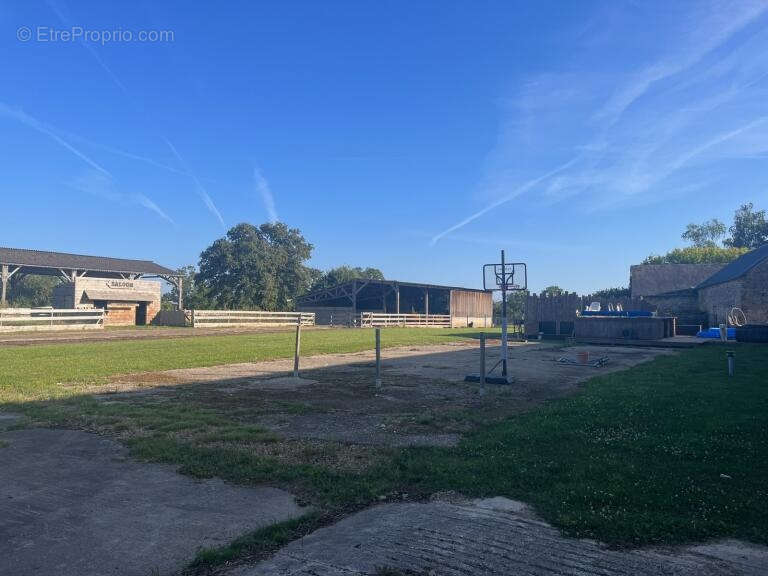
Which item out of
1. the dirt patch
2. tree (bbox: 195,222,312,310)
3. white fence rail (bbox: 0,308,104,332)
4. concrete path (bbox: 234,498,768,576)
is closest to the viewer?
concrete path (bbox: 234,498,768,576)

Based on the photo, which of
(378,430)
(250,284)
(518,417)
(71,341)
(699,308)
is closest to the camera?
(378,430)

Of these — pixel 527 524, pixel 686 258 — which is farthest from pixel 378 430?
pixel 686 258

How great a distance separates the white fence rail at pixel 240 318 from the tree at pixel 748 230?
74.5 meters

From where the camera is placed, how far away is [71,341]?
21641 mm

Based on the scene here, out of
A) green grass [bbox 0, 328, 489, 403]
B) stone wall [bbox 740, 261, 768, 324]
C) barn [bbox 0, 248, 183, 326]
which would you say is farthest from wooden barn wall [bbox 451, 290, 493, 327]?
green grass [bbox 0, 328, 489, 403]

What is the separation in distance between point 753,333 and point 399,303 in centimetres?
3282

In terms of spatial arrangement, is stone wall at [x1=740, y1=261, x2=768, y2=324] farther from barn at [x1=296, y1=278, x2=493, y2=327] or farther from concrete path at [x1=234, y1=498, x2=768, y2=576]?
concrete path at [x1=234, y1=498, x2=768, y2=576]

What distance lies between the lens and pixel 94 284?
37.7 m

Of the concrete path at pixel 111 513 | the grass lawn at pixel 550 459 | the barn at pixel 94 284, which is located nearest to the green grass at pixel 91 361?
the grass lawn at pixel 550 459

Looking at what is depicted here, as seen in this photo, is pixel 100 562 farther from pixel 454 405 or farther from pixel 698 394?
pixel 698 394

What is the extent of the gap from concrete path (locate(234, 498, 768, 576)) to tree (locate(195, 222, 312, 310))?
174 ft

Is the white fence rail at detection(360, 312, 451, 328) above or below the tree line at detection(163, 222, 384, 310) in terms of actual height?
below

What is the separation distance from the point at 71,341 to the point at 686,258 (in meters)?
75.2

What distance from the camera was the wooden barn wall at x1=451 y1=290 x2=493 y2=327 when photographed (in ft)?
169
